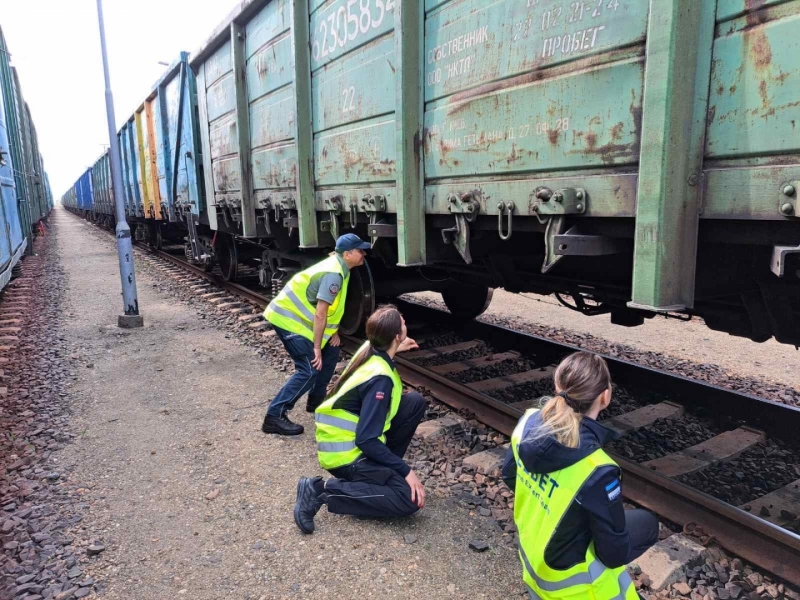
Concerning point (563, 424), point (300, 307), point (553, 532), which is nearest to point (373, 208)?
point (300, 307)

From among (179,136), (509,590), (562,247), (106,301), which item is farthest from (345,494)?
(179,136)

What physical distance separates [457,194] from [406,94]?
79 centimetres

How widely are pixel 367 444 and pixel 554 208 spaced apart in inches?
55.8

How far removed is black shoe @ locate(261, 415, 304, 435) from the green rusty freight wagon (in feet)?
4.65

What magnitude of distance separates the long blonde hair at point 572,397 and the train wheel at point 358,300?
12.3 feet

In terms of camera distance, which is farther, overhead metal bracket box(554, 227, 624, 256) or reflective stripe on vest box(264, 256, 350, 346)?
reflective stripe on vest box(264, 256, 350, 346)

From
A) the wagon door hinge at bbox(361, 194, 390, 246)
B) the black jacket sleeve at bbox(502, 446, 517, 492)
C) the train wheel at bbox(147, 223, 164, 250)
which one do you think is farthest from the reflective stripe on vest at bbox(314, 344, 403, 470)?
the train wheel at bbox(147, 223, 164, 250)

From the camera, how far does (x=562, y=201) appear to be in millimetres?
2621

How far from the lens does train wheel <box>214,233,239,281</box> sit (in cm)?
A: 970

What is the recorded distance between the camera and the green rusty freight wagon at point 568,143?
207cm

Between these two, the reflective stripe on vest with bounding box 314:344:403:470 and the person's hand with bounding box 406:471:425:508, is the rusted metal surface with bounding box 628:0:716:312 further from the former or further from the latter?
the person's hand with bounding box 406:471:425:508

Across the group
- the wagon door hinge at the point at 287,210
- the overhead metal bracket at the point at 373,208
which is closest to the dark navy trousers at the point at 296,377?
the overhead metal bracket at the point at 373,208

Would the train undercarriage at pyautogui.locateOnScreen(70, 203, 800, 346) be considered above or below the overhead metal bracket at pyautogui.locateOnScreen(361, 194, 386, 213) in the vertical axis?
below

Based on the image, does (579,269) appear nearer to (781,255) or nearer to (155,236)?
(781,255)
